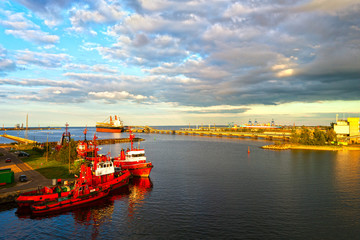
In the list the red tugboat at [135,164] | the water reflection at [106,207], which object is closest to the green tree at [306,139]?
the red tugboat at [135,164]

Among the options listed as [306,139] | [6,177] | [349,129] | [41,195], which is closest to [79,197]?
[41,195]

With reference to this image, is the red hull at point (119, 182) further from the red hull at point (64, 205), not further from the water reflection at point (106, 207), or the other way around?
the red hull at point (64, 205)

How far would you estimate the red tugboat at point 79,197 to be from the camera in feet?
102

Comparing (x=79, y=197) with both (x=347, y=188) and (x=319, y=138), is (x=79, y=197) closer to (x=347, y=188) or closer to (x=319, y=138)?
(x=347, y=188)

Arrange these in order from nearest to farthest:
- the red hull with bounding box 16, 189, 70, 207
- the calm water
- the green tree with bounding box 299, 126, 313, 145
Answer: the calm water → the red hull with bounding box 16, 189, 70, 207 → the green tree with bounding box 299, 126, 313, 145

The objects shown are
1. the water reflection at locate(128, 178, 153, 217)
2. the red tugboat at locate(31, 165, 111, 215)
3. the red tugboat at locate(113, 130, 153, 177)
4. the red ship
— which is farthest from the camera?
the red tugboat at locate(113, 130, 153, 177)

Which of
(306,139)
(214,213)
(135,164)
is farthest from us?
(306,139)

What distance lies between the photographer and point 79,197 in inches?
1359

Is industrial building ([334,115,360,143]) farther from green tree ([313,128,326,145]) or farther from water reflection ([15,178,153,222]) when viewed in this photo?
water reflection ([15,178,153,222])

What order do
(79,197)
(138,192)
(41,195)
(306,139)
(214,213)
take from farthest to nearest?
(306,139) < (138,192) < (79,197) < (41,195) < (214,213)

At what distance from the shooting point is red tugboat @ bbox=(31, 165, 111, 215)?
102ft

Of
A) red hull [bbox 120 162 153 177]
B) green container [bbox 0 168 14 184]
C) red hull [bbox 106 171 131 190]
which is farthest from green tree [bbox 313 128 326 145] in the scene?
green container [bbox 0 168 14 184]

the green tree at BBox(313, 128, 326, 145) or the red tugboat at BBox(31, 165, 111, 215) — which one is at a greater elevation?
the green tree at BBox(313, 128, 326, 145)

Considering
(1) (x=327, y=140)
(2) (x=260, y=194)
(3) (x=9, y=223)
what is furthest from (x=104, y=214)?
(1) (x=327, y=140)
